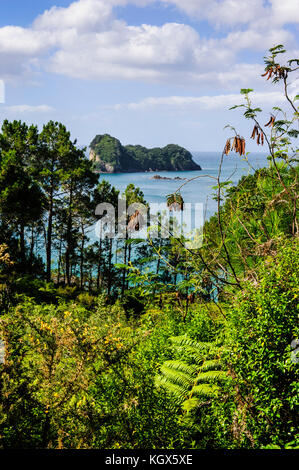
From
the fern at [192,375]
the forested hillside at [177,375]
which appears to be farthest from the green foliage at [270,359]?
the fern at [192,375]

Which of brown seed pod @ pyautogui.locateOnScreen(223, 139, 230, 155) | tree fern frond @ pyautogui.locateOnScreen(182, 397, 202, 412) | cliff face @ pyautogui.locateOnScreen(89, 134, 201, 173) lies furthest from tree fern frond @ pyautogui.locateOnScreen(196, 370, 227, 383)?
cliff face @ pyautogui.locateOnScreen(89, 134, 201, 173)

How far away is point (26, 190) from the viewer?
17.3 meters

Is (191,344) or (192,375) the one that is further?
(191,344)

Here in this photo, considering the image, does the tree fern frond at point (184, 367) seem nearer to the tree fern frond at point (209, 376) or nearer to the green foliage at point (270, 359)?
the tree fern frond at point (209, 376)

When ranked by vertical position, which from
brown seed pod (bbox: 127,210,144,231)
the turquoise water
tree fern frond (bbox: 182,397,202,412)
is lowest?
tree fern frond (bbox: 182,397,202,412)

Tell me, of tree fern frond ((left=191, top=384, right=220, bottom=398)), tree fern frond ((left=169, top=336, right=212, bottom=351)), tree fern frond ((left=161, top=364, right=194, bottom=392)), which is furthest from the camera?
tree fern frond ((left=169, top=336, right=212, bottom=351))

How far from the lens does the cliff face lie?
7528 centimetres

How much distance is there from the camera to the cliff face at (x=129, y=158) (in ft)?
247

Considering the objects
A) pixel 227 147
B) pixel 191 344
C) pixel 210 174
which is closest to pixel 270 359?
pixel 191 344

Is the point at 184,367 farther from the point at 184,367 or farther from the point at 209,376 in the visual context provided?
the point at 209,376

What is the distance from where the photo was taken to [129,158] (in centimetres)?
8150

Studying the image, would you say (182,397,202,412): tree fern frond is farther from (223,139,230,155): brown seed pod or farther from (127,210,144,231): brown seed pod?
(223,139,230,155): brown seed pod
